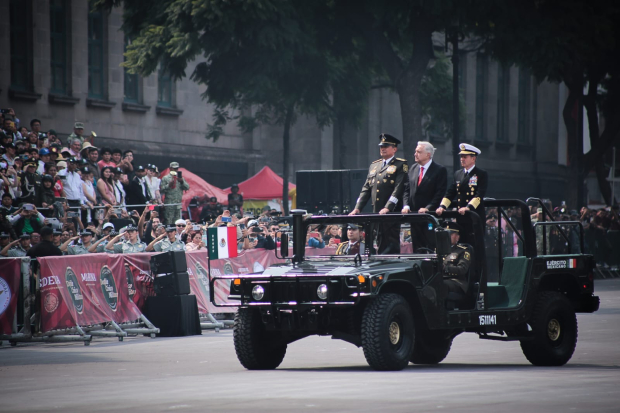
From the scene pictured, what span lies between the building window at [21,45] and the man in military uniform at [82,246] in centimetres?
1533

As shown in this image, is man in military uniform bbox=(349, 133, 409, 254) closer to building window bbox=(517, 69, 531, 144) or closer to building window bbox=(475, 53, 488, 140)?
building window bbox=(475, 53, 488, 140)

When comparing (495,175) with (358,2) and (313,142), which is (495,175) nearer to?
(313,142)

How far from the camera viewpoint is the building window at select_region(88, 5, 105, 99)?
3912cm

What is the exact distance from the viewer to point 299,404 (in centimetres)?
Answer: 989

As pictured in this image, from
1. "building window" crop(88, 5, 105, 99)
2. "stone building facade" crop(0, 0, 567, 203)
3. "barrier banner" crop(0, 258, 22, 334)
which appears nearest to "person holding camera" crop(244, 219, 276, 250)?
"barrier banner" crop(0, 258, 22, 334)

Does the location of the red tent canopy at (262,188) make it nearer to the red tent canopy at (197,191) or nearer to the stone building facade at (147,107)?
the red tent canopy at (197,191)

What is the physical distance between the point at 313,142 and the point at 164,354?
1359 inches

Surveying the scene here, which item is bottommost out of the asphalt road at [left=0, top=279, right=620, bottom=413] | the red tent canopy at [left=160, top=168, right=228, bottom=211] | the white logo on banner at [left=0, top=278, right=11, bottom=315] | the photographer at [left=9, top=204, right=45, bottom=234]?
the asphalt road at [left=0, top=279, right=620, bottom=413]

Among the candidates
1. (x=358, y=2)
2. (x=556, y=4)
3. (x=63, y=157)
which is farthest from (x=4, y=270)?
(x=556, y=4)

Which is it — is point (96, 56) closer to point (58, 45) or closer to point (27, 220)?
point (58, 45)

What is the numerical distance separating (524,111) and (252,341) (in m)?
54.9

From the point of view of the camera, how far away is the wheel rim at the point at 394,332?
41.4 feet

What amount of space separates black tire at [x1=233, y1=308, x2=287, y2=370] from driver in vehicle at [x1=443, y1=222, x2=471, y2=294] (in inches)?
79.2

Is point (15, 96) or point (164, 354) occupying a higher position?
point (15, 96)
